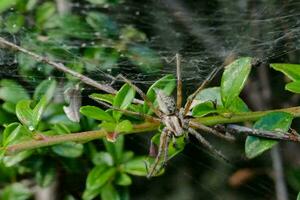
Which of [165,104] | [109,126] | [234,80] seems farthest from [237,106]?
[109,126]

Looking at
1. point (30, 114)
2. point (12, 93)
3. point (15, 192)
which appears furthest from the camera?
point (15, 192)

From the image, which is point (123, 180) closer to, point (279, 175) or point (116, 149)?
point (116, 149)

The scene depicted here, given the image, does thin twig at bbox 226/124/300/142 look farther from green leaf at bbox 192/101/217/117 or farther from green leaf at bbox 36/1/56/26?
green leaf at bbox 36/1/56/26

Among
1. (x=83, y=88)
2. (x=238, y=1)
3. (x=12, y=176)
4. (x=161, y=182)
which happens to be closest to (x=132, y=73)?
(x=83, y=88)

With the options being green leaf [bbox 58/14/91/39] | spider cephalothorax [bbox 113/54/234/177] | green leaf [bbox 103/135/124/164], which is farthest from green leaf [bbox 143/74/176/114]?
green leaf [bbox 58/14/91/39]

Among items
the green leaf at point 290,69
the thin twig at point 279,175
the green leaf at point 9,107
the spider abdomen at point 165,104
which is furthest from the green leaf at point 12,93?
the thin twig at point 279,175

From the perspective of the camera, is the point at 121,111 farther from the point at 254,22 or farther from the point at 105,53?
the point at 254,22

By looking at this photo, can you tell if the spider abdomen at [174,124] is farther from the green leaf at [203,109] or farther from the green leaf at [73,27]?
the green leaf at [73,27]
